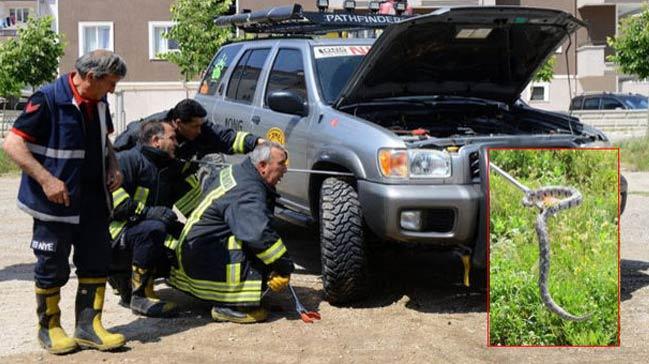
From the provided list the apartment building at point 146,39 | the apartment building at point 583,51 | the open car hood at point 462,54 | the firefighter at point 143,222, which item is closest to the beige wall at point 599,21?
the apartment building at point 583,51

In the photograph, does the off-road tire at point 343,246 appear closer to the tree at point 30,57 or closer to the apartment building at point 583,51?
the tree at point 30,57

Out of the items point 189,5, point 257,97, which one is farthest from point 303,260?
point 189,5

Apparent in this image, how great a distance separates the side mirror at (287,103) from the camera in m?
6.75

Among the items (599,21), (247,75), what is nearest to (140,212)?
(247,75)

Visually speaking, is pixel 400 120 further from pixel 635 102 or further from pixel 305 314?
pixel 635 102

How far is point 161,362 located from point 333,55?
3220 mm

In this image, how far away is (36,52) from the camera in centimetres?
2661

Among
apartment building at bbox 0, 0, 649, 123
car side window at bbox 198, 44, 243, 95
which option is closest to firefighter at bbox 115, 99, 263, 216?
car side window at bbox 198, 44, 243, 95

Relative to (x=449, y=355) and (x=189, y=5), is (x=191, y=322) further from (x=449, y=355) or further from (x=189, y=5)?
(x=189, y=5)

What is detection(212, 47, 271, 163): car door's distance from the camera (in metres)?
8.05

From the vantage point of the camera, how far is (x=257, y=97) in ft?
26.0

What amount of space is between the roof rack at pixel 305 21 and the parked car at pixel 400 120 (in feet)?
0.19

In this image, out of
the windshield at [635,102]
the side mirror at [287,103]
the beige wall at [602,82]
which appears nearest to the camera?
the side mirror at [287,103]

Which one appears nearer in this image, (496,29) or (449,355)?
(449,355)
